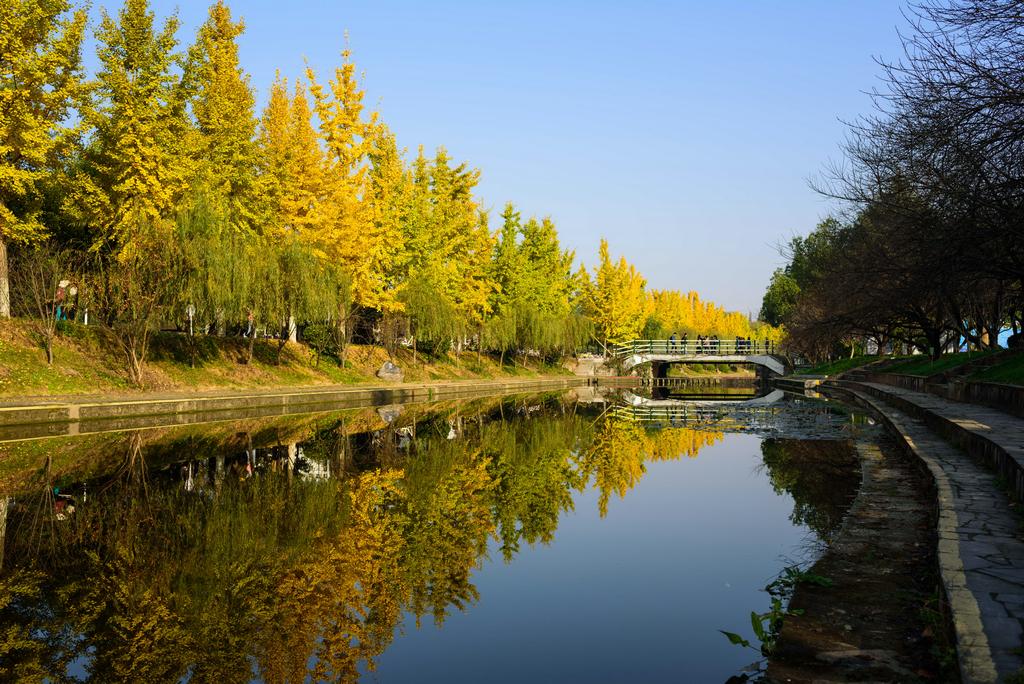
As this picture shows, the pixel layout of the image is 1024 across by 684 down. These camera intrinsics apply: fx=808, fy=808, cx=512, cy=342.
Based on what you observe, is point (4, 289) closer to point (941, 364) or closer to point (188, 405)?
point (188, 405)

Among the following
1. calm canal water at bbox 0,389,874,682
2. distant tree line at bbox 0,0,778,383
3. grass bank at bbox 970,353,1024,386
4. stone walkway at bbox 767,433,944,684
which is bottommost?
calm canal water at bbox 0,389,874,682

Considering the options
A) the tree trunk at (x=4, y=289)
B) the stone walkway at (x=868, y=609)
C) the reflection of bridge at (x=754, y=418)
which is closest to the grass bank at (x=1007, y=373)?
the reflection of bridge at (x=754, y=418)

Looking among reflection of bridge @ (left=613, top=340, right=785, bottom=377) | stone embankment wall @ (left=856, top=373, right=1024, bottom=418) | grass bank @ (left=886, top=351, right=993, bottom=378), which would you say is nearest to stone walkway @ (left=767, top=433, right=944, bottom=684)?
stone embankment wall @ (left=856, top=373, right=1024, bottom=418)

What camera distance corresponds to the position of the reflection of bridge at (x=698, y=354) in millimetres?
68812

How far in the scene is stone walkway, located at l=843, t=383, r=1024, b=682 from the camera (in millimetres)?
4617

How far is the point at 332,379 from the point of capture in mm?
36594

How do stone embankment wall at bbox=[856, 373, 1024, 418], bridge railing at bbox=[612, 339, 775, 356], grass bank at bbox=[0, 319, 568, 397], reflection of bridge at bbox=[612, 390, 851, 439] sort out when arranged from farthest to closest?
bridge railing at bbox=[612, 339, 775, 356] → grass bank at bbox=[0, 319, 568, 397] → reflection of bridge at bbox=[612, 390, 851, 439] → stone embankment wall at bbox=[856, 373, 1024, 418]

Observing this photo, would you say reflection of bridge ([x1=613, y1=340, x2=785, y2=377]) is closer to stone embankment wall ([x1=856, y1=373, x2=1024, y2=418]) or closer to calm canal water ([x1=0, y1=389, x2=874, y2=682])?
stone embankment wall ([x1=856, y1=373, x2=1024, y2=418])

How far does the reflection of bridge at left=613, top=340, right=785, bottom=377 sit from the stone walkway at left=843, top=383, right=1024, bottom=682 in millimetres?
54729

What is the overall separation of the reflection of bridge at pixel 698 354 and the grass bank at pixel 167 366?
94.6 feet

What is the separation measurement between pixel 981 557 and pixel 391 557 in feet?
17.8

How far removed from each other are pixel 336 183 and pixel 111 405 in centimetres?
1960

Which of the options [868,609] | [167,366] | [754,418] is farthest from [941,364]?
[868,609]

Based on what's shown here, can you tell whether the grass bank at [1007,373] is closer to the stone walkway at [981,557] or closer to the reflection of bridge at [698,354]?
the stone walkway at [981,557]
